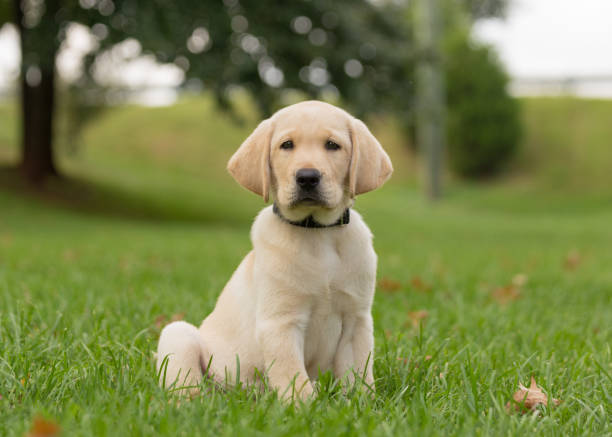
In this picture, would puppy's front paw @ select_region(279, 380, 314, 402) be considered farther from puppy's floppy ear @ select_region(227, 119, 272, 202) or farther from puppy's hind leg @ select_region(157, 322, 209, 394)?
puppy's floppy ear @ select_region(227, 119, 272, 202)

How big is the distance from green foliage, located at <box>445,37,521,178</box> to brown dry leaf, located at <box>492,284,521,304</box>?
79.4 feet

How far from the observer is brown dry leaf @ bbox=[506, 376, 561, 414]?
253 cm

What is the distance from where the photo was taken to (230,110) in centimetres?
1568

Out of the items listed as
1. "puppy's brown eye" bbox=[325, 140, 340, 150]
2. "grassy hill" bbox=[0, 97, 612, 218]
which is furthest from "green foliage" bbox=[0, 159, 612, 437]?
"grassy hill" bbox=[0, 97, 612, 218]

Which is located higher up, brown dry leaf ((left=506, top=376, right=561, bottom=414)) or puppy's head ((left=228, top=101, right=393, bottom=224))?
puppy's head ((left=228, top=101, right=393, bottom=224))

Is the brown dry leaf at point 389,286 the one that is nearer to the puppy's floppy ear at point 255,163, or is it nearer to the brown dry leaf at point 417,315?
the brown dry leaf at point 417,315

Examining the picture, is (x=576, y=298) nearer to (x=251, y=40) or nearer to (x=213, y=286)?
(x=213, y=286)

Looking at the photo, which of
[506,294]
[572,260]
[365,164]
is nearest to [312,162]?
[365,164]

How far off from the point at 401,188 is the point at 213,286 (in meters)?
25.1

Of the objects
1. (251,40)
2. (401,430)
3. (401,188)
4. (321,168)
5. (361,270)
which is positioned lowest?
(401,188)

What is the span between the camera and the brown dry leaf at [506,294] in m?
5.48

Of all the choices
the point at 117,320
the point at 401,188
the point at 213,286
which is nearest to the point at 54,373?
the point at 117,320

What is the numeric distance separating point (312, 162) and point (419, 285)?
3771 mm

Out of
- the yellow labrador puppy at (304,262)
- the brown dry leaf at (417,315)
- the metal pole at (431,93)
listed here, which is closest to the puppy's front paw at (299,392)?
the yellow labrador puppy at (304,262)
